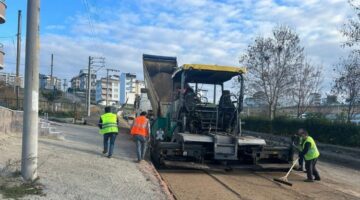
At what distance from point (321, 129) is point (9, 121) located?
19.4 m

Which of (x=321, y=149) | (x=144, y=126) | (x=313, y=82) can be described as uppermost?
(x=313, y=82)

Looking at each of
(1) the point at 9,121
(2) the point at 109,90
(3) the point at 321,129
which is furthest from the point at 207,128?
(2) the point at 109,90

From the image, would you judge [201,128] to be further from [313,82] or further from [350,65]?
[313,82]

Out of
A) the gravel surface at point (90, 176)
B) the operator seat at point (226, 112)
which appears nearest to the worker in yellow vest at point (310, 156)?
the operator seat at point (226, 112)

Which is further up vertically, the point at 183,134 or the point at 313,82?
the point at 313,82

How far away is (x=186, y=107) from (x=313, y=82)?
96.5 ft

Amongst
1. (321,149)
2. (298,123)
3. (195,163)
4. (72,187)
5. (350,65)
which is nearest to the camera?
(72,187)

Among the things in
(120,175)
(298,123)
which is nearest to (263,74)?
(298,123)

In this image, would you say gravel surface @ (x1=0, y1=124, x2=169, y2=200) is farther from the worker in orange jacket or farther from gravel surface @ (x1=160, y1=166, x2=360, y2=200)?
gravel surface @ (x1=160, y1=166, x2=360, y2=200)

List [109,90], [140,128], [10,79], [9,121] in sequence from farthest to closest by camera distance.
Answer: [109,90]
[10,79]
[9,121]
[140,128]

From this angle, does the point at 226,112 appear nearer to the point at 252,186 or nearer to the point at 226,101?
the point at 226,101

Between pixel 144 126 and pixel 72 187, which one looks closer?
pixel 72 187

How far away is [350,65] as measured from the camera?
29.9 metres

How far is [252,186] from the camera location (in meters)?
10.9
